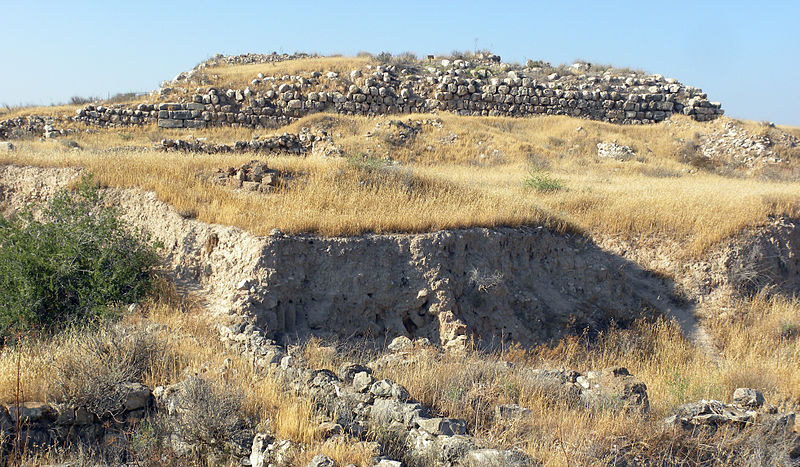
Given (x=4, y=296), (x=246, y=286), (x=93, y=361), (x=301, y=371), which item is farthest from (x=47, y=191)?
(x=301, y=371)

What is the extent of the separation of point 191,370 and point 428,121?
1850cm

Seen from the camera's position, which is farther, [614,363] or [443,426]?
[614,363]

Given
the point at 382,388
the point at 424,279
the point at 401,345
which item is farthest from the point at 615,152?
the point at 382,388

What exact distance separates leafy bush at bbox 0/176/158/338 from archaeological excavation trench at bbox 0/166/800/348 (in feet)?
2.95

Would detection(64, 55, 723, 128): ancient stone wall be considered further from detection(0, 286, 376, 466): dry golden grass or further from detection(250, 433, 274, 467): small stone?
detection(250, 433, 274, 467): small stone

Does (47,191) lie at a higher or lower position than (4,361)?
higher

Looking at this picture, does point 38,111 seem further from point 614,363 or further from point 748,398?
point 748,398

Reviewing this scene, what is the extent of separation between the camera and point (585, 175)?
762 inches

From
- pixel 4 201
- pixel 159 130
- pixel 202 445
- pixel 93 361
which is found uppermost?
pixel 159 130

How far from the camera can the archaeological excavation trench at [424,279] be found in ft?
30.6

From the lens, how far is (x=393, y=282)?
992cm

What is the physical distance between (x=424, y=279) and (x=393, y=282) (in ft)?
1.75

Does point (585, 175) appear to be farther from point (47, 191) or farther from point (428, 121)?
point (47, 191)

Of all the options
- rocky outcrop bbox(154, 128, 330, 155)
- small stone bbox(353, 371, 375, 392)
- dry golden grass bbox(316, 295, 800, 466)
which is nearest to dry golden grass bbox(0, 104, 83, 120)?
rocky outcrop bbox(154, 128, 330, 155)
